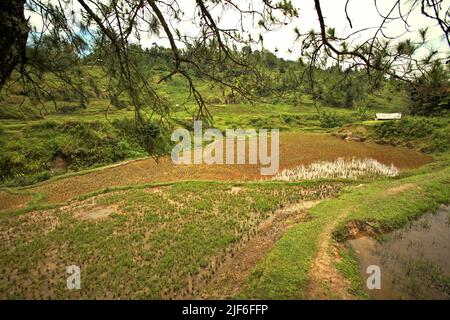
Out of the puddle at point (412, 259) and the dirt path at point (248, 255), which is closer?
the puddle at point (412, 259)

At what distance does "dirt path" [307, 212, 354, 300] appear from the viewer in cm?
425

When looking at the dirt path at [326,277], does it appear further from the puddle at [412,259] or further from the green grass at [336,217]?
the puddle at [412,259]

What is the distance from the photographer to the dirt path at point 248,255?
4.73 meters

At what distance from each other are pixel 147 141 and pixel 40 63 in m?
1.38

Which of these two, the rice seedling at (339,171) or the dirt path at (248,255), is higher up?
the rice seedling at (339,171)

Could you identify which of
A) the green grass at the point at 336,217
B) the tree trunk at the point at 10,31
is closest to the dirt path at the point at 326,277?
the green grass at the point at 336,217

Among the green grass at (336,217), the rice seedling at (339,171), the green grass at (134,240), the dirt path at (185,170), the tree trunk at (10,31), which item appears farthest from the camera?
the rice seedling at (339,171)

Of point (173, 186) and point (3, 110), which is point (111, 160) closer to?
point (173, 186)

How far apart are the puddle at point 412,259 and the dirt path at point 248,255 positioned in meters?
1.76

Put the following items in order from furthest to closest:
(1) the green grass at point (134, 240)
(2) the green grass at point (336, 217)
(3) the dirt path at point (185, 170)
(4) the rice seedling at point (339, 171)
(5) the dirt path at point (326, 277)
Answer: (4) the rice seedling at point (339, 171), (3) the dirt path at point (185, 170), (1) the green grass at point (134, 240), (2) the green grass at point (336, 217), (5) the dirt path at point (326, 277)

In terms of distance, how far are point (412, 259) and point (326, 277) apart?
2.30 meters

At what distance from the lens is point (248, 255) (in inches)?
232

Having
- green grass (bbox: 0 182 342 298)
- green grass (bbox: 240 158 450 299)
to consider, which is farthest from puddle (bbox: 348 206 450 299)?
green grass (bbox: 0 182 342 298)

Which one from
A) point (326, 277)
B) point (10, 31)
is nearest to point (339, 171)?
point (326, 277)
